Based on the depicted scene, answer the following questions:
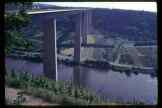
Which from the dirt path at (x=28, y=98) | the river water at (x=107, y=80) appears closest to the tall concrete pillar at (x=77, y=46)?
the river water at (x=107, y=80)

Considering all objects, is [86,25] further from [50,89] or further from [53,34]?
[50,89]

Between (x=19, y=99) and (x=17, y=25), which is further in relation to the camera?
(x=17, y=25)

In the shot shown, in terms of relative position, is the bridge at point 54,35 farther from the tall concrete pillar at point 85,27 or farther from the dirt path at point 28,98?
the dirt path at point 28,98

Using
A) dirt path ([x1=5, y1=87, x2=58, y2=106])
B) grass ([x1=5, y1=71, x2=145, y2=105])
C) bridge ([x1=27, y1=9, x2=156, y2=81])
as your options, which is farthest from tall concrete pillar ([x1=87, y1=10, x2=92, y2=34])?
dirt path ([x1=5, y1=87, x2=58, y2=106])

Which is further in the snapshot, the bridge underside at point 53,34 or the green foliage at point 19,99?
the bridge underside at point 53,34

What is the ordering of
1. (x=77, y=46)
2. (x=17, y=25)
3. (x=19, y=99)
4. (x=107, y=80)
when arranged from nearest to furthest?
(x=19, y=99) → (x=17, y=25) → (x=77, y=46) → (x=107, y=80)

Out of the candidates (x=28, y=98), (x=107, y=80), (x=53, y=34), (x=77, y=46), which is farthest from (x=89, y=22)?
(x=28, y=98)
